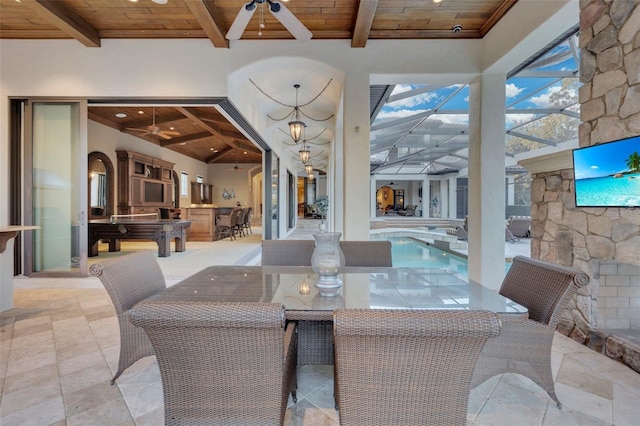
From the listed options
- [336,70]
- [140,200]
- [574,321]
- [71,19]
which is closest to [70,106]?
[71,19]

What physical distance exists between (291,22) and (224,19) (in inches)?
64.0

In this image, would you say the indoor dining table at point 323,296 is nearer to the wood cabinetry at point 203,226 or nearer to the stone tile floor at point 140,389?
the stone tile floor at point 140,389

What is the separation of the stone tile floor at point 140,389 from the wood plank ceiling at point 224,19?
10.7 ft

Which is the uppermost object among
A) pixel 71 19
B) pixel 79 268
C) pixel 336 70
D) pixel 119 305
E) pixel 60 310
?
pixel 71 19

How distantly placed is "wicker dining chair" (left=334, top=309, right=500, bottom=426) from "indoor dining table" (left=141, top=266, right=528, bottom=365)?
15.3 inches

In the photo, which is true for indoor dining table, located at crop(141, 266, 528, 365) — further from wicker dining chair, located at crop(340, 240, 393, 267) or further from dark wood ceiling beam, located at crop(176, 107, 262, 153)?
dark wood ceiling beam, located at crop(176, 107, 262, 153)

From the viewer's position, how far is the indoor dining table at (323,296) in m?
1.49

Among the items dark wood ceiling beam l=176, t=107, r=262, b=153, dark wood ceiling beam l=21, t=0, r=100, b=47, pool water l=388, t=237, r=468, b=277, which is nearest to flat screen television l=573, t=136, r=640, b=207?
pool water l=388, t=237, r=468, b=277

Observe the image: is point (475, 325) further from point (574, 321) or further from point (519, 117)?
point (519, 117)

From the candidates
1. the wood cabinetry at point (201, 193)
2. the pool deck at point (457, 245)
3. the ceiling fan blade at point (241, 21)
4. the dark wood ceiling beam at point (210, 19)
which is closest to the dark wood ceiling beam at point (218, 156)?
the wood cabinetry at point (201, 193)

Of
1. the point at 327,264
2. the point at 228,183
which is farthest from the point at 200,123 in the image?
the point at 327,264

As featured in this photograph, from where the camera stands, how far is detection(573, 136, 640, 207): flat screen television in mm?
1991

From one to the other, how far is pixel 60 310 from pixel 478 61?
18.8ft

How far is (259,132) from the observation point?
250 inches
